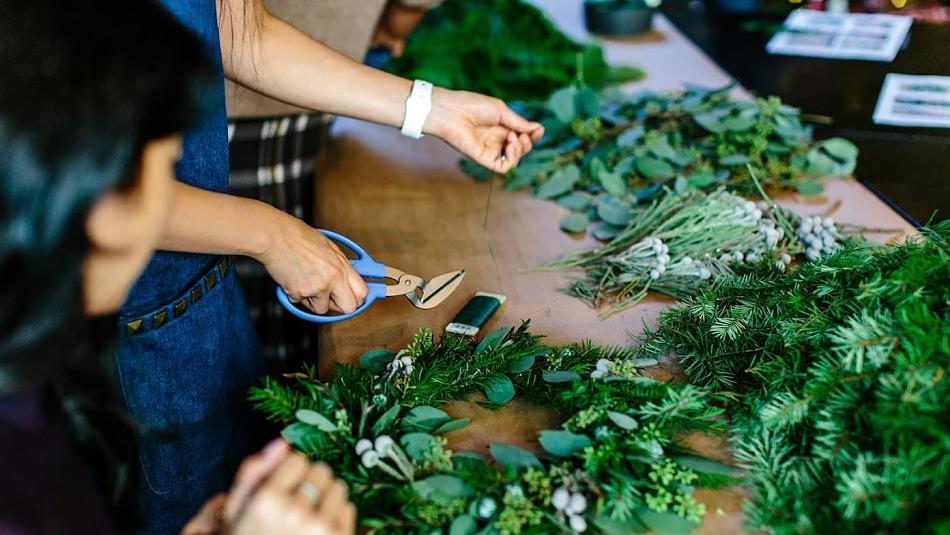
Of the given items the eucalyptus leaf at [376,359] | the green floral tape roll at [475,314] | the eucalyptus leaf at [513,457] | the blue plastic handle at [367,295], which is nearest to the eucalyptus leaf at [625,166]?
the green floral tape roll at [475,314]

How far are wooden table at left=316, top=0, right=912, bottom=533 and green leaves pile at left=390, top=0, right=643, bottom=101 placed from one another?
0.17 metres

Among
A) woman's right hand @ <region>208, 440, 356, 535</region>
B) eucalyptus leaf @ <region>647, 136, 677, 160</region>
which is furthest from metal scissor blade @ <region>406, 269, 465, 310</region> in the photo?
eucalyptus leaf @ <region>647, 136, 677, 160</region>

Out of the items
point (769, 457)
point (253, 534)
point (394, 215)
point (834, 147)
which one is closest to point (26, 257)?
point (253, 534)

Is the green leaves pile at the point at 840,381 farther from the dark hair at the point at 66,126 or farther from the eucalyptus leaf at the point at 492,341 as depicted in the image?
the dark hair at the point at 66,126

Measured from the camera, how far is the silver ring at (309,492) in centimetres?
69

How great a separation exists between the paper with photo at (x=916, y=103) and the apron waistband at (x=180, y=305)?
1503mm

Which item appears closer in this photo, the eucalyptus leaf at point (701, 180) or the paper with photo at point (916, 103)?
the eucalyptus leaf at point (701, 180)

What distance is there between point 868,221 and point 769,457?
73 centimetres

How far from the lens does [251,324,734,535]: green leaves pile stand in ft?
2.58

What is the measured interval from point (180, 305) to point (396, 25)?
4.26 ft

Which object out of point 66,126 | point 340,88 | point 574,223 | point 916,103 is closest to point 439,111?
point 340,88

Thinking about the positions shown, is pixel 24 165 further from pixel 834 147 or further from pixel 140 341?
pixel 834 147

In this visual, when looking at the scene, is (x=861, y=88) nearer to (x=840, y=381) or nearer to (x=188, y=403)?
(x=840, y=381)

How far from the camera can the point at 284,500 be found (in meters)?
→ 0.67
